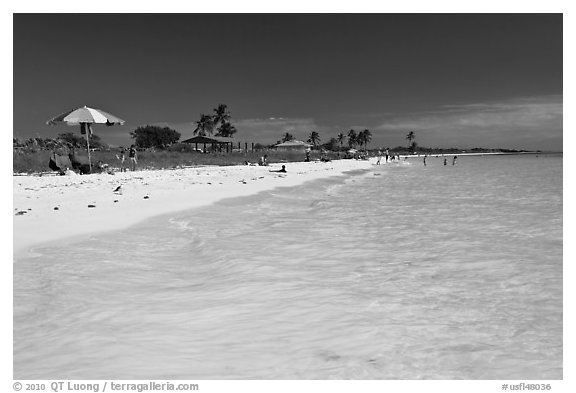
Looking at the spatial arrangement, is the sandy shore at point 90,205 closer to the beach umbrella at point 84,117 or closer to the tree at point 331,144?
the beach umbrella at point 84,117

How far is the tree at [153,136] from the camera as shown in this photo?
394 ft

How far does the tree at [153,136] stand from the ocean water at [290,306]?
11580 cm

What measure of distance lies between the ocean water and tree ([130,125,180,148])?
116 metres

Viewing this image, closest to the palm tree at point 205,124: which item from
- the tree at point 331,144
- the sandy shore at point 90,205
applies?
the tree at point 331,144

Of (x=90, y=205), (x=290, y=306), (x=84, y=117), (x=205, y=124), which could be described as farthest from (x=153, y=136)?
(x=290, y=306)

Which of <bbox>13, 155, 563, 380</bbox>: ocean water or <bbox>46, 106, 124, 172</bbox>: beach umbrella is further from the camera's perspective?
<bbox>46, 106, 124, 172</bbox>: beach umbrella

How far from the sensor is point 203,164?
4753 centimetres

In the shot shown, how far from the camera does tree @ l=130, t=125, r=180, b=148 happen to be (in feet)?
394

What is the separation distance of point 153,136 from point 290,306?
12367cm

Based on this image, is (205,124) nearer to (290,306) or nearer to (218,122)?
(218,122)

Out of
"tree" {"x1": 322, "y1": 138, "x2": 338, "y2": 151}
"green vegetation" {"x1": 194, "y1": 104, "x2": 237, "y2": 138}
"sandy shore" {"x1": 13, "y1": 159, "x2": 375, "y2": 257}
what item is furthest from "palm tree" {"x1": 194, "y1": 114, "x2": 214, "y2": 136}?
"sandy shore" {"x1": 13, "y1": 159, "x2": 375, "y2": 257}

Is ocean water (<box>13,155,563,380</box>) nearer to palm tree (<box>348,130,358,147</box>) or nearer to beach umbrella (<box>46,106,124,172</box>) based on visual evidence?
beach umbrella (<box>46,106,124,172</box>)
